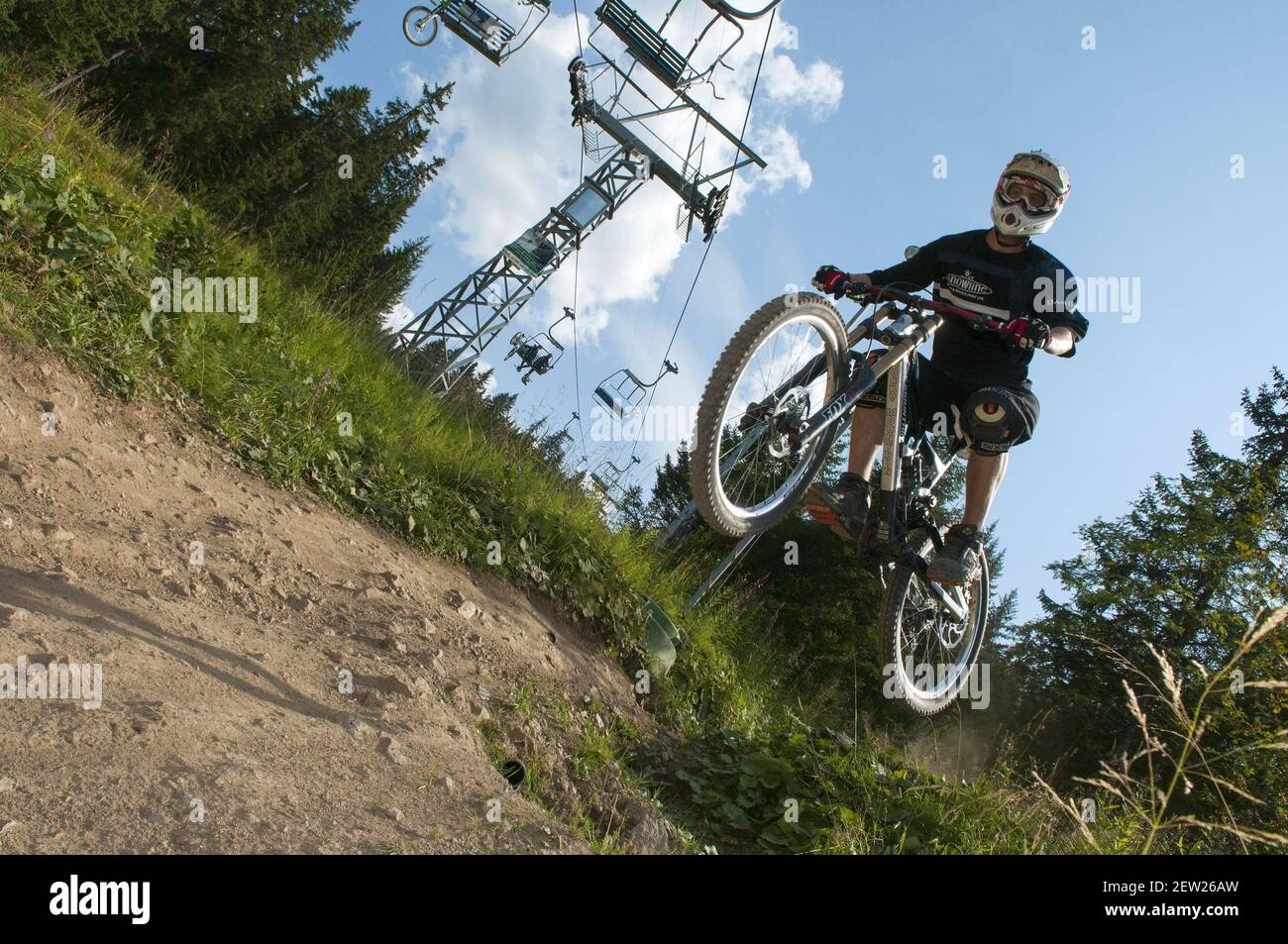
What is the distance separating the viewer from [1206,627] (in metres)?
20.0

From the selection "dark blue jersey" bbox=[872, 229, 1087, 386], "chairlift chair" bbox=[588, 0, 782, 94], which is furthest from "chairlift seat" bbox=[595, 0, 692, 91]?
"dark blue jersey" bbox=[872, 229, 1087, 386]

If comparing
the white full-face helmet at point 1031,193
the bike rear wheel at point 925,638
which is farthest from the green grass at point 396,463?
the white full-face helmet at point 1031,193

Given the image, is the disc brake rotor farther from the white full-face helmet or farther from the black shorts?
the white full-face helmet

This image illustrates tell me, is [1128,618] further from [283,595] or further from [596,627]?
[283,595]

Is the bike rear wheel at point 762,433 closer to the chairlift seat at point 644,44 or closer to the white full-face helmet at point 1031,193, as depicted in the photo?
the white full-face helmet at point 1031,193

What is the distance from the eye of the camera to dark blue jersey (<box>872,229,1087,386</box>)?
5.02 m

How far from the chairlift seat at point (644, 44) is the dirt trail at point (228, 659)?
951 centimetres

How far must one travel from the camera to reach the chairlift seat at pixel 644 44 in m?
12.5

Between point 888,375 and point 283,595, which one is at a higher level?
point 888,375
